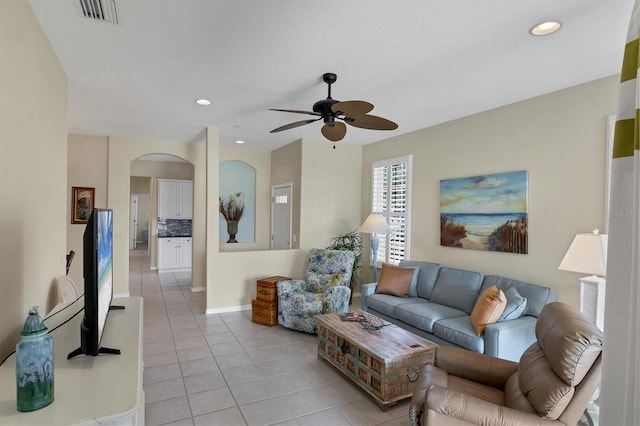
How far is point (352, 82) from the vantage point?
10.1ft

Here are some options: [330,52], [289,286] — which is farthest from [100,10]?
[289,286]

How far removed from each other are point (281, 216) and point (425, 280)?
3198mm

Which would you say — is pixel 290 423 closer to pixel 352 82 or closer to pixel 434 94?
pixel 352 82

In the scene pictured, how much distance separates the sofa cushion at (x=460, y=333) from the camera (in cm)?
294

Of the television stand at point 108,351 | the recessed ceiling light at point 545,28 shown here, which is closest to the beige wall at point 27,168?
the television stand at point 108,351

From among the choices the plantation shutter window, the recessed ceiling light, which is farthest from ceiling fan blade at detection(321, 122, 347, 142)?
the plantation shutter window

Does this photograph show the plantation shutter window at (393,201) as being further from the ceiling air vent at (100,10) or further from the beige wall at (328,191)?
the ceiling air vent at (100,10)

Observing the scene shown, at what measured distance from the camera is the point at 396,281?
4320 mm

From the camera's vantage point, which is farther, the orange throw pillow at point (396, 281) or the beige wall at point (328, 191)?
the beige wall at point (328, 191)

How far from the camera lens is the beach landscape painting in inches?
140

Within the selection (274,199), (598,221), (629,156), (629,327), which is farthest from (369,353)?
(274,199)

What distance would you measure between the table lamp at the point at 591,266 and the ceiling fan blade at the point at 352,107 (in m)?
1.98

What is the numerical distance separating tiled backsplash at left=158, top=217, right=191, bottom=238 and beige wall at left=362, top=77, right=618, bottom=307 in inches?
264

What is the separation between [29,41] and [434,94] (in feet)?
10.7
